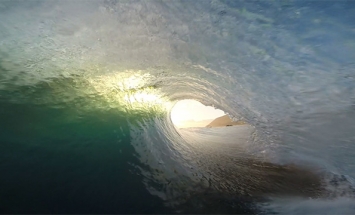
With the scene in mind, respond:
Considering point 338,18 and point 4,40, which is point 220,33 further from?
point 4,40

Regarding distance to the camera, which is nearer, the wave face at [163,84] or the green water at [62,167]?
the wave face at [163,84]

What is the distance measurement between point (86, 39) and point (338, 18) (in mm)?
2026

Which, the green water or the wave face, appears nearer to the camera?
the wave face

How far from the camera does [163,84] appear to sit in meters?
3.84

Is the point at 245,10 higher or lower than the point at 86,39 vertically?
higher

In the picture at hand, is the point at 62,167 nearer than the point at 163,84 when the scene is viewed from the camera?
Yes

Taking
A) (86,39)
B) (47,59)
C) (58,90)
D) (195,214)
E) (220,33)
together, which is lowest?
(195,214)

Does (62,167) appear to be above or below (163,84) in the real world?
below

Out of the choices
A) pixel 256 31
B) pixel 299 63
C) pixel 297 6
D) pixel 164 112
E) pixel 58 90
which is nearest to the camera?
pixel 297 6

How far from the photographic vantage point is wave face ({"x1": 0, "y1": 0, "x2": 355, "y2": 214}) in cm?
212

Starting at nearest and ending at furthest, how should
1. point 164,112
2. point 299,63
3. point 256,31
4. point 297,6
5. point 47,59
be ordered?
point 297,6
point 256,31
point 299,63
point 47,59
point 164,112

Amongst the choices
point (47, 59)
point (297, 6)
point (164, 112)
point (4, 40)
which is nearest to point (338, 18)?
point (297, 6)

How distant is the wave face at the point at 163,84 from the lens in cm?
212

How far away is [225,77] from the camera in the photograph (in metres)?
3.03
